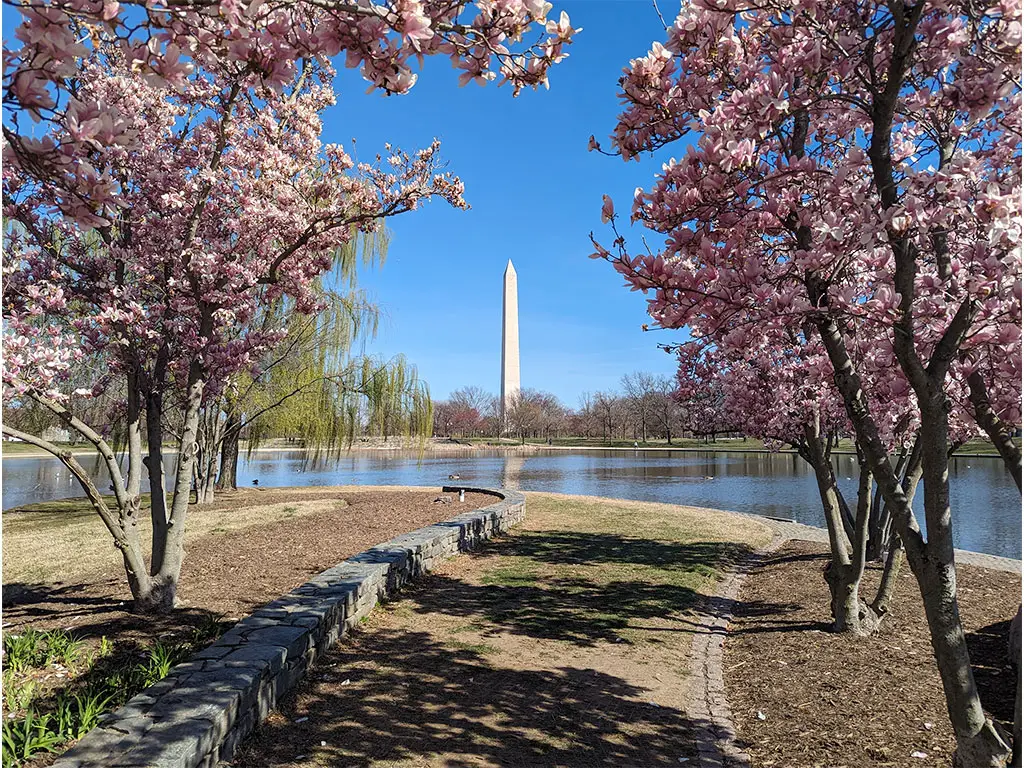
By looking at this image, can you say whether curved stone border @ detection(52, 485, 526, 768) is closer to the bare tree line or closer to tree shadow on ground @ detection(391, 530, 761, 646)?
tree shadow on ground @ detection(391, 530, 761, 646)


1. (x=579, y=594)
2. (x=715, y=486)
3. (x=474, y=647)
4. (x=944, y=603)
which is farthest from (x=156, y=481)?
(x=715, y=486)

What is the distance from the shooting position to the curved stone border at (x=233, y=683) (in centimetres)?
304

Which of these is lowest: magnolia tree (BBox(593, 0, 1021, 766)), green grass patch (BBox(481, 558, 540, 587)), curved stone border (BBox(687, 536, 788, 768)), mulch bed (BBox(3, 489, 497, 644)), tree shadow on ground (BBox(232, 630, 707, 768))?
curved stone border (BBox(687, 536, 788, 768))

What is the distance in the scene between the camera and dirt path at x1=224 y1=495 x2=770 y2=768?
3.72 metres

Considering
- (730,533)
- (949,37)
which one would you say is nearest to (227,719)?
(949,37)

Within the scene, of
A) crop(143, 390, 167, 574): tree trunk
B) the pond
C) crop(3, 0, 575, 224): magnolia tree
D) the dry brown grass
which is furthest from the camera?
the pond

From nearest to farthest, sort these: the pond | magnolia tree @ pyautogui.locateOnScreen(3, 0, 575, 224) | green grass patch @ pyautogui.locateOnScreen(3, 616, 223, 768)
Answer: magnolia tree @ pyautogui.locateOnScreen(3, 0, 575, 224) < green grass patch @ pyautogui.locateOnScreen(3, 616, 223, 768) < the pond

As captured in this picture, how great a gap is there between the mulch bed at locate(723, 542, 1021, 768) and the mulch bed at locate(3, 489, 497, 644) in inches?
176

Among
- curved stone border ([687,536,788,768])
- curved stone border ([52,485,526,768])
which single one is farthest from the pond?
curved stone border ([52,485,526,768])

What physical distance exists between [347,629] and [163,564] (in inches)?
80.2

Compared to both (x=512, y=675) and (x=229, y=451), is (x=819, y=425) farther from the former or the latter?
(x=229, y=451)

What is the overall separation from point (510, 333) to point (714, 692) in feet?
157

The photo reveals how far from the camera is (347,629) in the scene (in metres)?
5.54

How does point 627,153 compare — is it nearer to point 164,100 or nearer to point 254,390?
point 164,100
